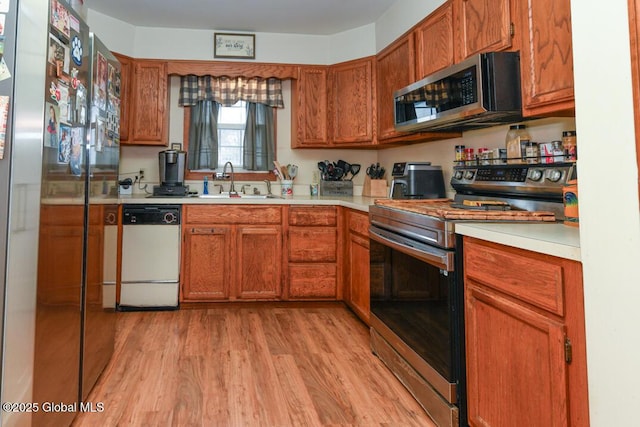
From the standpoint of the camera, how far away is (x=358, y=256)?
2980mm

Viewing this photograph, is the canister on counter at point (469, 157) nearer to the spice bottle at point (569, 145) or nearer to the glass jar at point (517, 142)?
the glass jar at point (517, 142)

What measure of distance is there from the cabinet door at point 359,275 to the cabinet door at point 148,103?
201 centimetres

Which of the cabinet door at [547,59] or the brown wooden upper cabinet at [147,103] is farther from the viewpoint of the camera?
the brown wooden upper cabinet at [147,103]

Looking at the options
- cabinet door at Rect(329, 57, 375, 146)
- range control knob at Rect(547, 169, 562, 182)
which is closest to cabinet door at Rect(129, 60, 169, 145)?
cabinet door at Rect(329, 57, 375, 146)

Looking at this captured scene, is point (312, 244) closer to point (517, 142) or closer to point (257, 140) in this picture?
point (257, 140)

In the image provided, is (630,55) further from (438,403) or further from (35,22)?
(35,22)

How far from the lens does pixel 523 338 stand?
1221 millimetres

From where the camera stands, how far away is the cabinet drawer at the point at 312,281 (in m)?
3.35

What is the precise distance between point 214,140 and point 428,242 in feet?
9.10

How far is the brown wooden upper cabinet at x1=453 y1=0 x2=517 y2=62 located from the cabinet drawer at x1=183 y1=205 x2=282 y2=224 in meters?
1.83

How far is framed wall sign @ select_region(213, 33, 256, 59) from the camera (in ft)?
12.2

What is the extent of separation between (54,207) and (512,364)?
1.59 metres

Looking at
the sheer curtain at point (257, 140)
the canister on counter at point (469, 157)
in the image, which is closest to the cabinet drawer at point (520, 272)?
the canister on counter at point (469, 157)

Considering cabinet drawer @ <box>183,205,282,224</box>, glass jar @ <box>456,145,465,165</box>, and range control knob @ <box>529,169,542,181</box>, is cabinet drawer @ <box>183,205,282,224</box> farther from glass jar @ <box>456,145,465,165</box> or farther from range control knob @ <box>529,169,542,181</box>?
range control knob @ <box>529,169,542,181</box>
